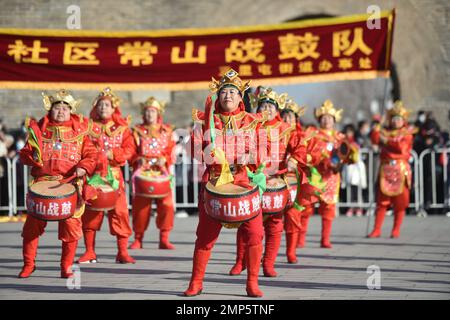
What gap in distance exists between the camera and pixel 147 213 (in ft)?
41.4

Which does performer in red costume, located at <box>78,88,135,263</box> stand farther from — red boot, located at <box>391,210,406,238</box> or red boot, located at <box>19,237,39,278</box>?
red boot, located at <box>391,210,406,238</box>

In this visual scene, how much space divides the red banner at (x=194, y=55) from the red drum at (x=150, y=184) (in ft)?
7.96

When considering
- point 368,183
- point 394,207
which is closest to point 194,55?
point 394,207

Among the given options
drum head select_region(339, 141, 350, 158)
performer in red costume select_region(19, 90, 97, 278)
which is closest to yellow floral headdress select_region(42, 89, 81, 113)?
performer in red costume select_region(19, 90, 97, 278)

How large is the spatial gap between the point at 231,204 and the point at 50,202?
1.96 meters

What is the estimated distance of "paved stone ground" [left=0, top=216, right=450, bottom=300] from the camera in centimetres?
861

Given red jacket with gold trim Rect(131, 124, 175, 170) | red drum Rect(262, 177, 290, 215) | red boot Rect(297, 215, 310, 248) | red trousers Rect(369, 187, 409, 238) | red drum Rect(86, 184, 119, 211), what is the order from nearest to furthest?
red drum Rect(262, 177, 290, 215)
red drum Rect(86, 184, 119, 211)
red jacket with gold trim Rect(131, 124, 175, 170)
red boot Rect(297, 215, 310, 248)
red trousers Rect(369, 187, 409, 238)

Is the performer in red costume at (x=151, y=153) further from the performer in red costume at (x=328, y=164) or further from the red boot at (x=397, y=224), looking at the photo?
the red boot at (x=397, y=224)

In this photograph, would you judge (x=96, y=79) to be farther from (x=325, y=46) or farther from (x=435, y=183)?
(x=435, y=183)

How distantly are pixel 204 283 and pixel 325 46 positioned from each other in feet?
19.8

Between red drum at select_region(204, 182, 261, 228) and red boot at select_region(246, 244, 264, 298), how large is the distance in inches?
11.2

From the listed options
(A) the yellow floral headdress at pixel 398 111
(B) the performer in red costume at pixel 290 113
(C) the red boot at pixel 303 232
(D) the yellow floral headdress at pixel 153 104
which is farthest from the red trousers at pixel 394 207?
(D) the yellow floral headdress at pixel 153 104

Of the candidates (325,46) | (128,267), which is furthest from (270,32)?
(128,267)

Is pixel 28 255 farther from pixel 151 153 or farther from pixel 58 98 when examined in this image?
pixel 151 153
